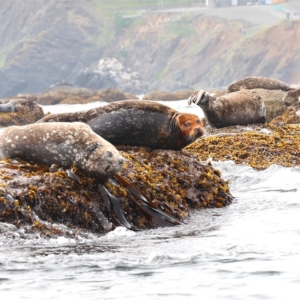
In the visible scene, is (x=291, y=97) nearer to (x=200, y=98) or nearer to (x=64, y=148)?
(x=200, y=98)

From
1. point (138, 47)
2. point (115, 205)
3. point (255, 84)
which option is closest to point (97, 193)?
Result: point (115, 205)

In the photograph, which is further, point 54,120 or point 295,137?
point 295,137

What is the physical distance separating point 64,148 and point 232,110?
6.39 metres

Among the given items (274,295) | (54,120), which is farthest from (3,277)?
(54,120)

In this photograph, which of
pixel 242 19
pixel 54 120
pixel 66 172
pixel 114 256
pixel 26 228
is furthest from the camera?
pixel 242 19

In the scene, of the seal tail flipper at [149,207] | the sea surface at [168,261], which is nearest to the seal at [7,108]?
the sea surface at [168,261]

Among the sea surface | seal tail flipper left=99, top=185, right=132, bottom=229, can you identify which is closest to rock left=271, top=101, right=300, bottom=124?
the sea surface

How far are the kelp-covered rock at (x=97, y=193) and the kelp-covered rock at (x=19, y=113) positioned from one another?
19.8m

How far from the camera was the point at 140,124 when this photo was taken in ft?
31.3

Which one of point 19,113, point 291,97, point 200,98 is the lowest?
point 19,113

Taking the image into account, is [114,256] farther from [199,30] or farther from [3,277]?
[199,30]

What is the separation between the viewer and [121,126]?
9.49m

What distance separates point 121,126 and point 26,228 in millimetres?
2459

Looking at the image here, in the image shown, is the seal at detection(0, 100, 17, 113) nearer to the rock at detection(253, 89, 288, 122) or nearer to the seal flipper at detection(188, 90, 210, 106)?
the rock at detection(253, 89, 288, 122)
